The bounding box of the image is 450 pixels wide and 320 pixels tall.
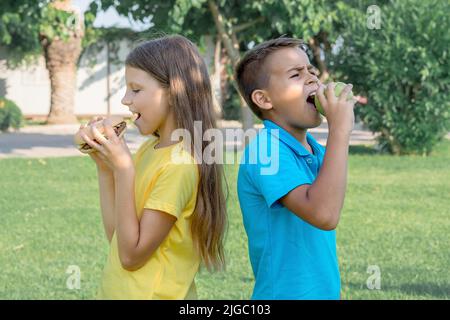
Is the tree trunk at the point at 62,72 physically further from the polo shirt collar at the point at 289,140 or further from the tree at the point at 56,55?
the polo shirt collar at the point at 289,140

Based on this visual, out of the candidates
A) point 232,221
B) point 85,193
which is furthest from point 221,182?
point 85,193

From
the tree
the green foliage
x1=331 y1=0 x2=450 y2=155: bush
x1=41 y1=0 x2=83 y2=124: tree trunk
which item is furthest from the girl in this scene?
x1=41 y1=0 x2=83 y2=124: tree trunk

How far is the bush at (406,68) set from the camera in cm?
1375

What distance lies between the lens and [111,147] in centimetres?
224

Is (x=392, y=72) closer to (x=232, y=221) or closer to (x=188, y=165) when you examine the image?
(x=232, y=221)

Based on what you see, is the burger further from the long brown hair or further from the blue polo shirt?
the blue polo shirt

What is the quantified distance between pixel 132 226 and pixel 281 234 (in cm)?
42

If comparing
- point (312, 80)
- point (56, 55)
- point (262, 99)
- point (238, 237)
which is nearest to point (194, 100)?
point (262, 99)

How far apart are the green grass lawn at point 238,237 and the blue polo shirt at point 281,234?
270 centimetres

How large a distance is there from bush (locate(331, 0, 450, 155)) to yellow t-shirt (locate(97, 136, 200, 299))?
1181cm

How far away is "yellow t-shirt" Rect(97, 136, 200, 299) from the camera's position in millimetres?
2250
